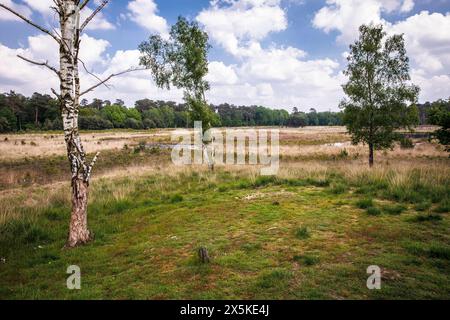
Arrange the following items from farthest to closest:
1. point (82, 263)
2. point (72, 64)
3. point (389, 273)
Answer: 1. point (72, 64)
2. point (82, 263)
3. point (389, 273)

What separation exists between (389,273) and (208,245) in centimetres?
351

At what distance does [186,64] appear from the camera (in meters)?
20.4

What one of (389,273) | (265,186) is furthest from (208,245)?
(265,186)

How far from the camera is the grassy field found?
4.61 m

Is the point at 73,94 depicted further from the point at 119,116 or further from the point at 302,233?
the point at 119,116

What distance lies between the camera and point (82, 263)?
598cm

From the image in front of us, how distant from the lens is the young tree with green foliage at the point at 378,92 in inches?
688

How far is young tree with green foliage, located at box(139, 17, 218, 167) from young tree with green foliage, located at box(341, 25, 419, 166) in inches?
373

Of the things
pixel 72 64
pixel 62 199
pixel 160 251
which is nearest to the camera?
pixel 160 251

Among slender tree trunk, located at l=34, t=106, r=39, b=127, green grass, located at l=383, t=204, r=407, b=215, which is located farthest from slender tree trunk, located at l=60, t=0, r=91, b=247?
slender tree trunk, located at l=34, t=106, r=39, b=127

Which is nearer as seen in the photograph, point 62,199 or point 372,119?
point 62,199

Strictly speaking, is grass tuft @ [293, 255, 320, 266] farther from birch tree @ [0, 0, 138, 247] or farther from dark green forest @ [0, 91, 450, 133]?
dark green forest @ [0, 91, 450, 133]

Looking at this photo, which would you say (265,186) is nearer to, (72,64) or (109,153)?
(72,64)

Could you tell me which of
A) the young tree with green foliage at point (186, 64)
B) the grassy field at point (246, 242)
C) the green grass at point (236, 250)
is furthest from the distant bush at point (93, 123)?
the green grass at point (236, 250)
